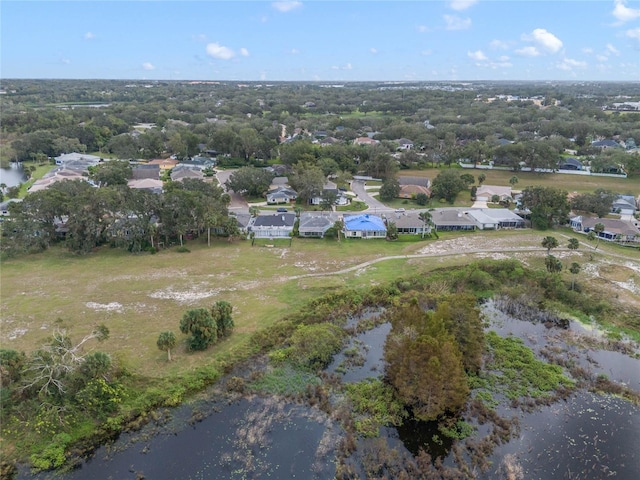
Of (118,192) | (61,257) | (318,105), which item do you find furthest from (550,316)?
(318,105)

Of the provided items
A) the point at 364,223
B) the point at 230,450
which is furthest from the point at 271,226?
the point at 230,450

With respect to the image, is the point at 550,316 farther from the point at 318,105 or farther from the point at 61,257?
the point at 318,105

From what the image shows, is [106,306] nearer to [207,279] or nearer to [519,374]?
[207,279]

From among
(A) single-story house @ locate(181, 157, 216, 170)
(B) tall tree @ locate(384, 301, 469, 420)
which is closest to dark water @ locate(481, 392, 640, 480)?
(B) tall tree @ locate(384, 301, 469, 420)

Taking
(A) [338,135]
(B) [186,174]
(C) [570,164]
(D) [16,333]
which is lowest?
(D) [16,333]

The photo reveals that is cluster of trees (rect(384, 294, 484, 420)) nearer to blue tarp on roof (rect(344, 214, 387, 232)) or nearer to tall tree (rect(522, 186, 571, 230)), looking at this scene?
blue tarp on roof (rect(344, 214, 387, 232))

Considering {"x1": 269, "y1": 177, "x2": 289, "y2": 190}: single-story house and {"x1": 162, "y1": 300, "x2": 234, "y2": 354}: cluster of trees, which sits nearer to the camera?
{"x1": 162, "y1": 300, "x2": 234, "y2": 354}: cluster of trees
